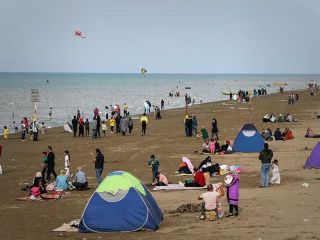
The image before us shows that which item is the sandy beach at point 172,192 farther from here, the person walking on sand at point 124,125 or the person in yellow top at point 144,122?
the person walking on sand at point 124,125

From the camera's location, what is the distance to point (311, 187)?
19391 millimetres

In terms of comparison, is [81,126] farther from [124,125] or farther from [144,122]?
[144,122]

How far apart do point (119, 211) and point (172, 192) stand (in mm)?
5126

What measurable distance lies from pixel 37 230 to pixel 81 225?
48.9 inches

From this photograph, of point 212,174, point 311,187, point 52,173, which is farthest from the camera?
Answer: point 52,173

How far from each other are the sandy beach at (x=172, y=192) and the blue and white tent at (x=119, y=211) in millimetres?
262

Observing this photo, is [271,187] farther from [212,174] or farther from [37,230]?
[37,230]

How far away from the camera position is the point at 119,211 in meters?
15.0

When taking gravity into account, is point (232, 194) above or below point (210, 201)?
above

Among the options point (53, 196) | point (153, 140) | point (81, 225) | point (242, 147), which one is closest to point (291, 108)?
point (153, 140)

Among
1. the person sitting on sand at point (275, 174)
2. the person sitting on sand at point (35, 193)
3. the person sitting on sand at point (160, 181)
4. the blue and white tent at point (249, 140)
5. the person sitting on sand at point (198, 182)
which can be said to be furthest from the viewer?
the blue and white tent at point (249, 140)

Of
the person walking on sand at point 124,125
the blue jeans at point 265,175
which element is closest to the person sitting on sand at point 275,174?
the blue jeans at point 265,175

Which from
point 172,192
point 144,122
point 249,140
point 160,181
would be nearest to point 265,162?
point 172,192

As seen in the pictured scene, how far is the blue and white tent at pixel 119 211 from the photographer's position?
587 inches
